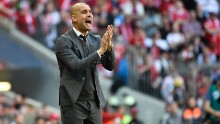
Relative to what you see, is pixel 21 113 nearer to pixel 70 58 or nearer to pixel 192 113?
pixel 192 113

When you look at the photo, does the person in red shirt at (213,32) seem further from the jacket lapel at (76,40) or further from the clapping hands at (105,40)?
the clapping hands at (105,40)

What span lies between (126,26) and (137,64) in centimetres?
210

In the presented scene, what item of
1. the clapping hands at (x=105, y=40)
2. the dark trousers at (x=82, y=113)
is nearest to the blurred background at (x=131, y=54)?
the dark trousers at (x=82, y=113)

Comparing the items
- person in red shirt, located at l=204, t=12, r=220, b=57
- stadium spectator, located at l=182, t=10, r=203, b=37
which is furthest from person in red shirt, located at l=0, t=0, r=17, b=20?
person in red shirt, located at l=204, t=12, r=220, b=57

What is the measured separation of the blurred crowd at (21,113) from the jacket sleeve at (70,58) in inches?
276

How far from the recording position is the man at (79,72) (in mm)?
7770

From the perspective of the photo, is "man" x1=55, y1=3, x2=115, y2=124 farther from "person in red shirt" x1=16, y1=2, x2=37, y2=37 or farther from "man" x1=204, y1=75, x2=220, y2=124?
"person in red shirt" x1=16, y1=2, x2=37, y2=37

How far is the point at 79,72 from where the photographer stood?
307 inches

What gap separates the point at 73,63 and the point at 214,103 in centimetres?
508

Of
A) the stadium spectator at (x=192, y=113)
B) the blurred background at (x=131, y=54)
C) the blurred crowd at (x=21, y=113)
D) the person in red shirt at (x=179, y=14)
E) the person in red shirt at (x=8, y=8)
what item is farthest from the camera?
the person in red shirt at (x=179, y=14)

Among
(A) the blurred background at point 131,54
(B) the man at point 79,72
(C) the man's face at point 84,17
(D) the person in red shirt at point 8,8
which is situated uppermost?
(D) the person in red shirt at point 8,8

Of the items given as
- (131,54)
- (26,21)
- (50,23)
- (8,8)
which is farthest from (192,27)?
(8,8)

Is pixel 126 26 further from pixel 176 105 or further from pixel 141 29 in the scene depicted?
pixel 176 105

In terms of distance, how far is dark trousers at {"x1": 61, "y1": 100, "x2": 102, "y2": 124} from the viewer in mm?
7816
